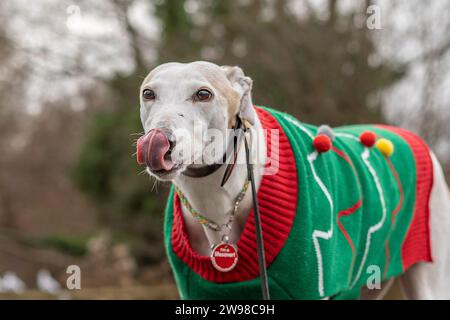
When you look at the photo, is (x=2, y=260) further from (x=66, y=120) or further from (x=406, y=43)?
(x=406, y=43)

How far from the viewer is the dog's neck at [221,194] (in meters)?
2.25

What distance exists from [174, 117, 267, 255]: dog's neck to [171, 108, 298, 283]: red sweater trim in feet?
0.15

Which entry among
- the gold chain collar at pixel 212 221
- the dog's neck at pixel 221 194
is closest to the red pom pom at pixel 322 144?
the dog's neck at pixel 221 194

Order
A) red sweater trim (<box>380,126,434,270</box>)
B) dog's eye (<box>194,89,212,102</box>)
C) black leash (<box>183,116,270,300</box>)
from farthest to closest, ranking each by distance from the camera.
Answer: red sweater trim (<box>380,126,434,270</box>) → black leash (<box>183,116,270,300</box>) → dog's eye (<box>194,89,212,102</box>)

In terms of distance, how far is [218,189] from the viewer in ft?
7.42

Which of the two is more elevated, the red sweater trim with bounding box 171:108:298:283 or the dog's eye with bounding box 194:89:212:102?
the dog's eye with bounding box 194:89:212:102

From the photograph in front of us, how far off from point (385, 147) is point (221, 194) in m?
1.23

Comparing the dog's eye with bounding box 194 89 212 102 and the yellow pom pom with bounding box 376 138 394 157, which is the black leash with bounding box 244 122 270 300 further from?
the yellow pom pom with bounding box 376 138 394 157

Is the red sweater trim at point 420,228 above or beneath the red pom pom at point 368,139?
beneath

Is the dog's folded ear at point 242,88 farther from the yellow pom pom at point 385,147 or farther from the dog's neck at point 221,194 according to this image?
the yellow pom pom at point 385,147

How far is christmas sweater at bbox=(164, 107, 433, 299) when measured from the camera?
238cm

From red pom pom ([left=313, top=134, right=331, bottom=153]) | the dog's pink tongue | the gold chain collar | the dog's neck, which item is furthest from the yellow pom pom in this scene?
the dog's pink tongue

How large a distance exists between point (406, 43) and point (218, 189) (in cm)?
498

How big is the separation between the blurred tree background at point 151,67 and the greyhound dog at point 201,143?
0.71 ft
